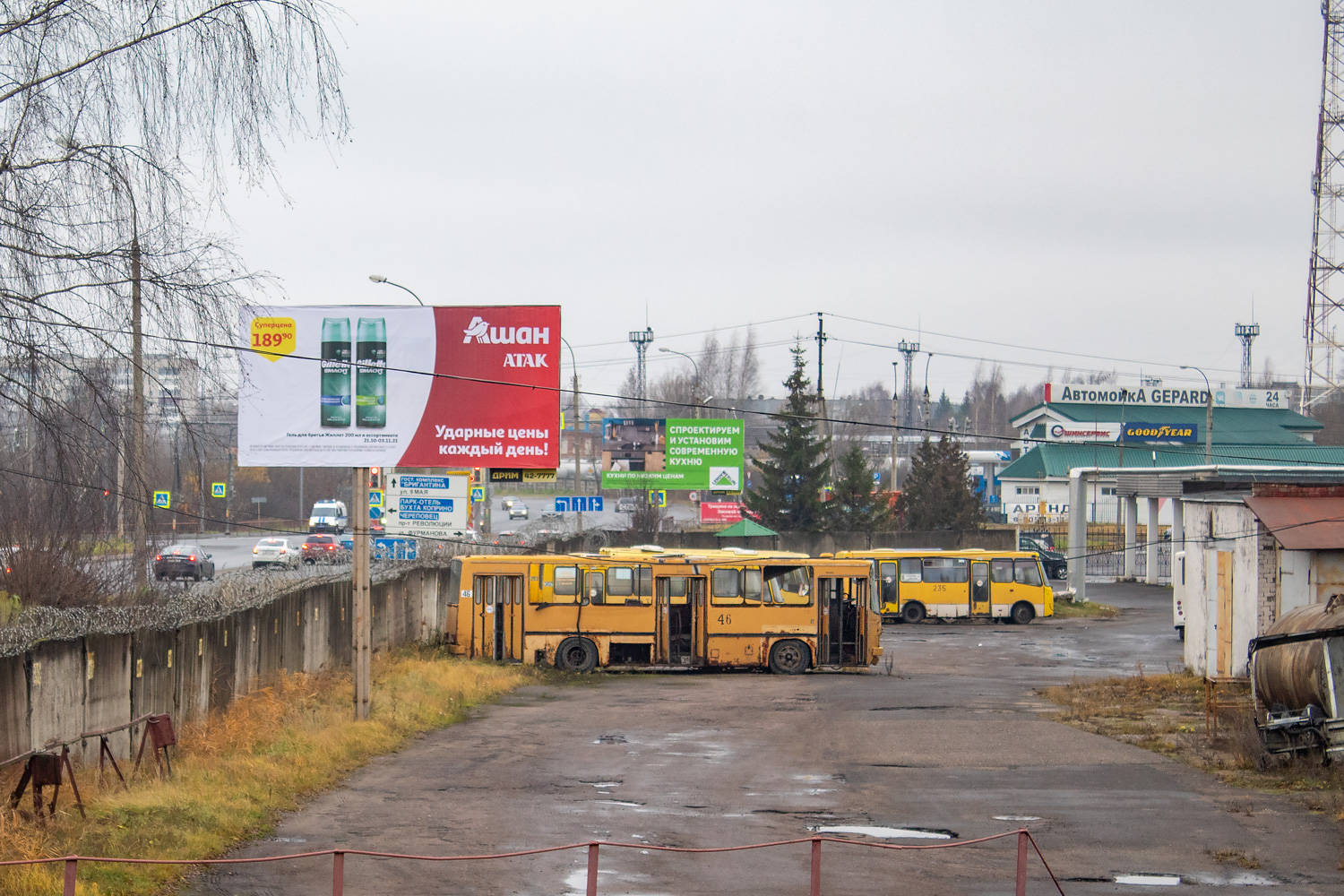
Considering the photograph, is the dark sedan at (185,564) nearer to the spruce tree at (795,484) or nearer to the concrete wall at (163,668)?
the concrete wall at (163,668)

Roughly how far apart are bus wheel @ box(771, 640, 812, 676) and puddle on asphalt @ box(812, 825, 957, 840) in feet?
54.2

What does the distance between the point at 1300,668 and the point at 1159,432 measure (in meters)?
62.4

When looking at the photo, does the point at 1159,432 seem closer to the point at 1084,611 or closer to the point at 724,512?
the point at 724,512

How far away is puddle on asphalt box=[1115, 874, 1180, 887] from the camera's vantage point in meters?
9.92

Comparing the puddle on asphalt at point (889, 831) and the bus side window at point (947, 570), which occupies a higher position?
the bus side window at point (947, 570)

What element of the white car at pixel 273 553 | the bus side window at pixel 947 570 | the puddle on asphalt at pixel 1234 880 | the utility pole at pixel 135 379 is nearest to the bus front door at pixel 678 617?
the bus side window at pixel 947 570

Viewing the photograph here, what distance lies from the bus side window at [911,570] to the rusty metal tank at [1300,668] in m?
26.2

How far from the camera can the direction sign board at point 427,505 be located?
35719 mm

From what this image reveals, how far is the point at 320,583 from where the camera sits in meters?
23.6

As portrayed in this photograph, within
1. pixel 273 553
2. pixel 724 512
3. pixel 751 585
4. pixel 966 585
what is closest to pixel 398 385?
pixel 751 585

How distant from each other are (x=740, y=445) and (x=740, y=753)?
3547cm

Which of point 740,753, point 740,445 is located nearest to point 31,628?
point 740,753

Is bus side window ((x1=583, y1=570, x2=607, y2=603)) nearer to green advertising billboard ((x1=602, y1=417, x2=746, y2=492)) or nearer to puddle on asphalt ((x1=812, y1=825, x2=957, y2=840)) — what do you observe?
puddle on asphalt ((x1=812, y1=825, x2=957, y2=840))

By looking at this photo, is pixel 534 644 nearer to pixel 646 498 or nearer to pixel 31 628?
pixel 31 628
